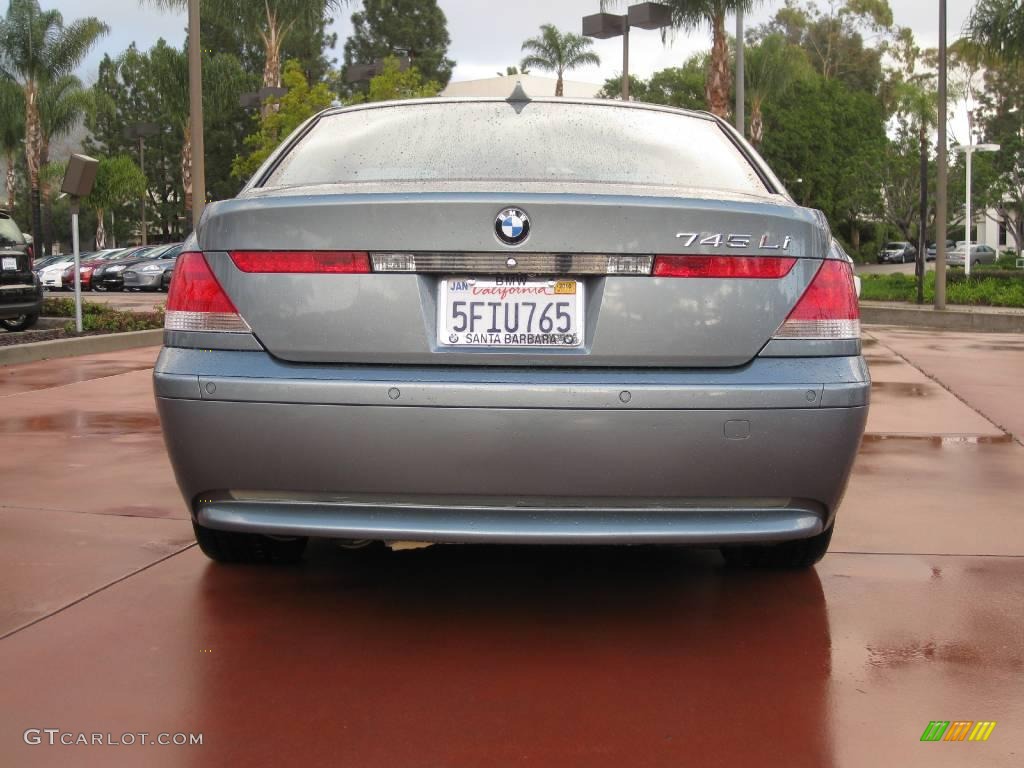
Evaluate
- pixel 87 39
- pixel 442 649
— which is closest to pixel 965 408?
pixel 442 649

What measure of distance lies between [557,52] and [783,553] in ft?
187

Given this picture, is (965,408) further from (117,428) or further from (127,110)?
(127,110)

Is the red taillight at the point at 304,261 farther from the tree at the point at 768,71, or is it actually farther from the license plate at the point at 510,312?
the tree at the point at 768,71

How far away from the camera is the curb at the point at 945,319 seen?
19469 mm

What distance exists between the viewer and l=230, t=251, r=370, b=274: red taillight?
3.17m

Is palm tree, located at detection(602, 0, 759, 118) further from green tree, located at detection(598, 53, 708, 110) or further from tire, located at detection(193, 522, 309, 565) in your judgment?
green tree, located at detection(598, 53, 708, 110)

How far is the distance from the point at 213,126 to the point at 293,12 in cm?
3500

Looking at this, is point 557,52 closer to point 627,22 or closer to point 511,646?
point 627,22

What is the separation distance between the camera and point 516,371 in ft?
10.3

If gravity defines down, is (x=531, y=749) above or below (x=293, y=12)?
below

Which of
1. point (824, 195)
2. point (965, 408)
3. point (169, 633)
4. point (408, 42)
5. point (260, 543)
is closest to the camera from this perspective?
point (169, 633)

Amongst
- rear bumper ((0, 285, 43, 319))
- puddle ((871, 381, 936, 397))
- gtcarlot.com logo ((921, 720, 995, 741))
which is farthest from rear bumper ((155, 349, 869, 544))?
rear bumper ((0, 285, 43, 319))

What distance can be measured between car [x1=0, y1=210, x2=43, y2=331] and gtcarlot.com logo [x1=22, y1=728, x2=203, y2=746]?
509 inches

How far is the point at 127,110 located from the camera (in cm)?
8438
